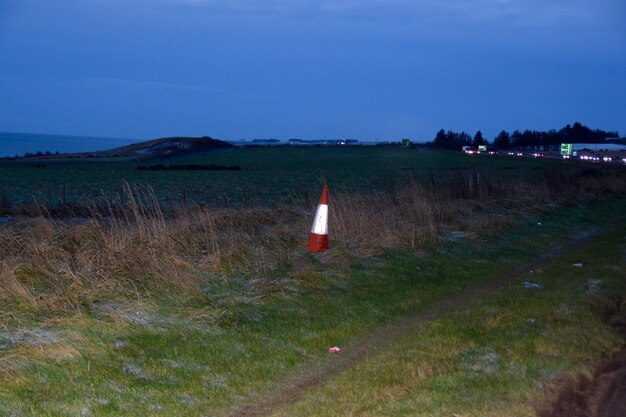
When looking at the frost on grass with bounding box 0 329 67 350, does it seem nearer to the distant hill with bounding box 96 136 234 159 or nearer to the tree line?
the distant hill with bounding box 96 136 234 159

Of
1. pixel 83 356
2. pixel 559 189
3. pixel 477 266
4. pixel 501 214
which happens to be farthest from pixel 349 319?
pixel 559 189

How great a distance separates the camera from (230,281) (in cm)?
1073

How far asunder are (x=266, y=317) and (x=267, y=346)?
104cm

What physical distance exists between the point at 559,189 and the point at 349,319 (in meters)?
23.4

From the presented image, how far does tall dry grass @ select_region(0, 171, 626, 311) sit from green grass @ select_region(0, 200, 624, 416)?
37cm

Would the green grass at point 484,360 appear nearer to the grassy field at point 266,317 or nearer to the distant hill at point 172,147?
the grassy field at point 266,317

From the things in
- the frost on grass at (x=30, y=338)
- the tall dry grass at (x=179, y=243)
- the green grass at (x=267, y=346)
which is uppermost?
the tall dry grass at (x=179, y=243)

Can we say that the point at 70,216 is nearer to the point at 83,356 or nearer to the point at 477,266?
the point at 477,266

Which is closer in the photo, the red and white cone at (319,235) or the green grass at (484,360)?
the green grass at (484,360)

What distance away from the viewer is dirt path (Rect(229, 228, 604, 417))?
265 inches

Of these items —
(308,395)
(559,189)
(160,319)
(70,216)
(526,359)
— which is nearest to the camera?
(308,395)

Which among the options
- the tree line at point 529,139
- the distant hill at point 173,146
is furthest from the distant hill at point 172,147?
the tree line at point 529,139

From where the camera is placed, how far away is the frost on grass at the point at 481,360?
7660 millimetres

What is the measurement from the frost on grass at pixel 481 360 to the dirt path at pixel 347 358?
0.89 m
